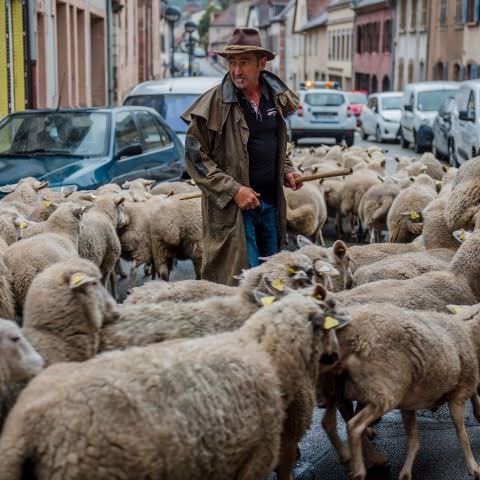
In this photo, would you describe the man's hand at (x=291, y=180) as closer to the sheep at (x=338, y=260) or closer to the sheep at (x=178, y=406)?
the sheep at (x=338, y=260)

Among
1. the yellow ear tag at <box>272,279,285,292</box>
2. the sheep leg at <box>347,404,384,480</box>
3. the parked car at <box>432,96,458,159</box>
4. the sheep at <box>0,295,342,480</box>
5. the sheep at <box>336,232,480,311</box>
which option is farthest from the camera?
the parked car at <box>432,96,458,159</box>

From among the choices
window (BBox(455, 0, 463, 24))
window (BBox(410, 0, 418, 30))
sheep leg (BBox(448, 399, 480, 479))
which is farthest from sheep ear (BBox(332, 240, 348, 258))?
window (BBox(410, 0, 418, 30))

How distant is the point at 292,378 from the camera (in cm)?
472

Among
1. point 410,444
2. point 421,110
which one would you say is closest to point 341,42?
point 421,110

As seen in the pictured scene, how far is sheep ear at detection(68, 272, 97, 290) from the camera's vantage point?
17.0 ft

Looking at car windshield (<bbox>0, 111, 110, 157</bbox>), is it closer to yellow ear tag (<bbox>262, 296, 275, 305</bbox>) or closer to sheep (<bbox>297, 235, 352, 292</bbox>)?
sheep (<bbox>297, 235, 352, 292</bbox>)

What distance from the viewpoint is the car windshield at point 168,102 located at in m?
16.8

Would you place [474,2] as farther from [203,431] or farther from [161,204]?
[203,431]

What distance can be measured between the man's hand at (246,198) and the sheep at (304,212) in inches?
179

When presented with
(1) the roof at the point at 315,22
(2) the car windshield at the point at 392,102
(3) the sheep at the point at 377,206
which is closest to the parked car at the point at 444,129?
(2) the car windshield at the point at 392,102

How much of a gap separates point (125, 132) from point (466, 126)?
30.0ft

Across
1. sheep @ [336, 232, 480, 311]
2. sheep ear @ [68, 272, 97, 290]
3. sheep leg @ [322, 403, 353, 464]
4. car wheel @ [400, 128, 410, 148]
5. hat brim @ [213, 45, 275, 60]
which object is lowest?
car wheel @ [400, 128, 410, 148]

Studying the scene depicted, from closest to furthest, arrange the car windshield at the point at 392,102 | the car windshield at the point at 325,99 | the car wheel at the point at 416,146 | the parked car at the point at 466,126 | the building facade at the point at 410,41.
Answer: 1. the parked car at the point at 466,126
2. the car wheel at the point at 416,146
3. the car windshield at the point at 325,99
4. the car windshield at the point at 392,102
5. the building facade at the point at 410,41

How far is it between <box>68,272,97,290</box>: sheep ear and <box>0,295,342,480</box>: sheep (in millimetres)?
860
